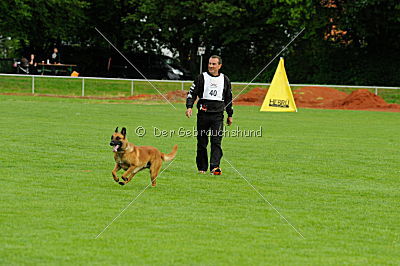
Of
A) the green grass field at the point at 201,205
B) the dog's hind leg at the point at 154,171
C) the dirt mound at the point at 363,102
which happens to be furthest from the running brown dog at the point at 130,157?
the dirt mound at the point at 363,102

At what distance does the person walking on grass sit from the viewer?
42.4 ft

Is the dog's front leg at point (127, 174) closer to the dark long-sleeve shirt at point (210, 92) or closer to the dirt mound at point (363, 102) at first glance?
the dark long-sleeve shirt at point (210, 92)

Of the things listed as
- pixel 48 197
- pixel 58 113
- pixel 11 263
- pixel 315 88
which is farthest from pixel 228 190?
pixel 315 88

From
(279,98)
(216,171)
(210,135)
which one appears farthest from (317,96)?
(216,171)

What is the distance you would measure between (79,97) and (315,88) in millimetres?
11907

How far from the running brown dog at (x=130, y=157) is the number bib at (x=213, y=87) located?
5.86 feet

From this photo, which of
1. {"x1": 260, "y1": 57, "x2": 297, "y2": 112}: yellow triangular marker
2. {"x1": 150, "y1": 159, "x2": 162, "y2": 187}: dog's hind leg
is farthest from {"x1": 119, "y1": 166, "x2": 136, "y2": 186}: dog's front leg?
{"x1": 260, "y1": 57, "x2": 297, "y2": 112}: yellow triangular marker

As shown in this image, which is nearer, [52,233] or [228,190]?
[52,233]

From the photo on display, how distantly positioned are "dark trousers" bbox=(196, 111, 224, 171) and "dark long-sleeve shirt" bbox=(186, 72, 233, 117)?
12 cm

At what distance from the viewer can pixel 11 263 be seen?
687 centimetres

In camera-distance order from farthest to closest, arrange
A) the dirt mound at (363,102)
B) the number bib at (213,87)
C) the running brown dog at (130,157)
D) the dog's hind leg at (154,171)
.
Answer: the dirt mound at (363,102)
the number bib at (213,87)
the dog's hind leg at (154,171)
the running brown dog at (130,157)

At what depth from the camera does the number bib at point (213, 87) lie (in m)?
12.9

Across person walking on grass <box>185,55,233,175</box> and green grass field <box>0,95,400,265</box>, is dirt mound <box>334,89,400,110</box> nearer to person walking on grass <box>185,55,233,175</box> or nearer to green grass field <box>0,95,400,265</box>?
green grass field <box>0,95,400,265</box>

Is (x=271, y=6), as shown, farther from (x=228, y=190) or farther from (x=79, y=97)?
(x=228, y=190)
